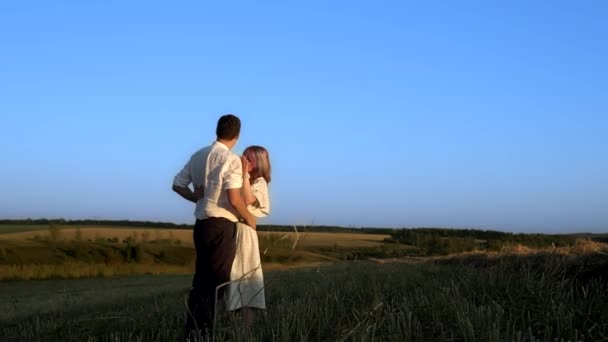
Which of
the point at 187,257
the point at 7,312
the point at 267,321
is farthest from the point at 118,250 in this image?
the point at 267,321

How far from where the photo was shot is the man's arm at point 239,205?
5.81 m

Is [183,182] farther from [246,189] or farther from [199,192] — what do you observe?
[246,189]

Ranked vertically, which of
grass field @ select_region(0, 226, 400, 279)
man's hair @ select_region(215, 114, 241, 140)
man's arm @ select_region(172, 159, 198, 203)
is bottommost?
grass field @ select_region(0, 226, 400, 279)

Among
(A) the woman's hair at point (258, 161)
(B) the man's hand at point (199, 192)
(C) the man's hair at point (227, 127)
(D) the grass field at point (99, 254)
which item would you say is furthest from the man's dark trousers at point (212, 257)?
(D) the grass field at point (99, 254)

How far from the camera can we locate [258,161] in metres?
6.30

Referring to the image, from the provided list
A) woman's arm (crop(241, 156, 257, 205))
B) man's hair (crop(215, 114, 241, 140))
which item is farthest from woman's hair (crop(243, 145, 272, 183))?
man's hair (crop(215, 114, 241, 140))

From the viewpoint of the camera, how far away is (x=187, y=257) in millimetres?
38188

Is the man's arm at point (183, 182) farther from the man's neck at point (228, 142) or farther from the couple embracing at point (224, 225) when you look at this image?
the man's neck at point (228, 142)

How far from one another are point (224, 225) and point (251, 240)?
32 cm

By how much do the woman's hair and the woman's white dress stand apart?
49 millimetres

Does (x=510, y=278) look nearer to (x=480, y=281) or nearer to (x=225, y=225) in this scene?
(x=480, y=281)

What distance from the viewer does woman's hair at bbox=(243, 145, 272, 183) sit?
20.6ft

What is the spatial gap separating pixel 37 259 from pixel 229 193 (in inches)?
1116

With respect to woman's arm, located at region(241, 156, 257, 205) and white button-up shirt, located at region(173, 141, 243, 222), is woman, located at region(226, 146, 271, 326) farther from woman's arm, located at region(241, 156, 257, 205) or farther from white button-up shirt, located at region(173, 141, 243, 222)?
white button-up shirt, located at region(173, 141, 243, 222)
